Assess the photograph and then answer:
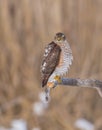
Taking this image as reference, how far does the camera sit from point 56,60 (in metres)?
0.64

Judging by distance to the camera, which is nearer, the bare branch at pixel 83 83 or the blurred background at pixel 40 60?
the bare branch at pixel 83 83

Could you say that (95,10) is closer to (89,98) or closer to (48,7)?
(48,7)

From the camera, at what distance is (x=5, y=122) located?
2725 mm

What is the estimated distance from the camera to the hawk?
0.62 metres

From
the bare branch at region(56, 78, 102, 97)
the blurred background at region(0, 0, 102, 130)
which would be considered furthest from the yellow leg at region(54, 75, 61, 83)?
the blurred background at region(0, 0, 102, 130)

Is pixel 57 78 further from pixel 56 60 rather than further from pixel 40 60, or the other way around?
pixel 40 60

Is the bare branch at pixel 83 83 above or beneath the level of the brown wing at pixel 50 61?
beneath

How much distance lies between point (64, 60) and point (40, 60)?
193cm

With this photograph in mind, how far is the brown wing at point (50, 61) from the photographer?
617mm

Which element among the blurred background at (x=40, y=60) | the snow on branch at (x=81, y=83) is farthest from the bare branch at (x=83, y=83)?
the blurred background at (x=40, y=60)

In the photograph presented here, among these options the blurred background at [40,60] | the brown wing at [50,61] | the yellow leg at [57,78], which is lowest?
the blurred background at [40,60]

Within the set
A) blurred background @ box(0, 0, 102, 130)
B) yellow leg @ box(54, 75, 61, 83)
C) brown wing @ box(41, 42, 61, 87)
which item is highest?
brown wing @ box(41, 42, 61, 87)

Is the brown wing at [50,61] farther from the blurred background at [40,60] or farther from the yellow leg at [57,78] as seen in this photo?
the blurred background at [40,60]

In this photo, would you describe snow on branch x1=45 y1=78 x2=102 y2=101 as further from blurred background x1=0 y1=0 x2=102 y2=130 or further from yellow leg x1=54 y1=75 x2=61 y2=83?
blurred background x1=0 y1=0 x2=102 y2=130
